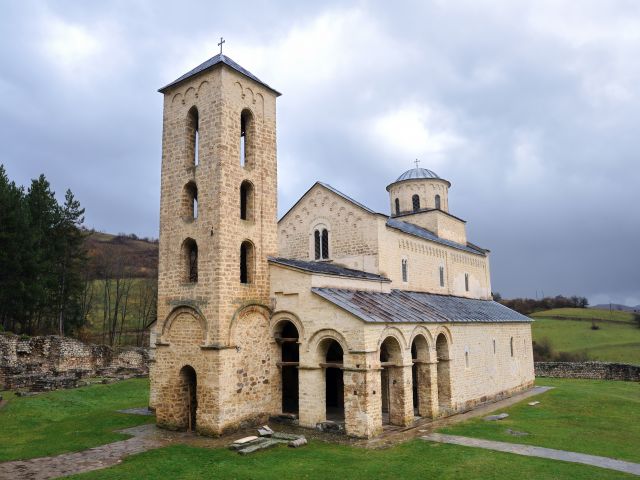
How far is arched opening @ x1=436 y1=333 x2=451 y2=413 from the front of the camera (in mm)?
→ 18672

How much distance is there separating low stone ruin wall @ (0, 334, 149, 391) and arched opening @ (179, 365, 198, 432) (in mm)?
11172

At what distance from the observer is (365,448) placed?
1312cm

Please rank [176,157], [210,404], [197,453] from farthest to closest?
[176,157] < [210,404] < [197,453]

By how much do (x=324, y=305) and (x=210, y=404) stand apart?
4713 millimetres

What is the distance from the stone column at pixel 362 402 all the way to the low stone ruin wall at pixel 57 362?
16396 mm

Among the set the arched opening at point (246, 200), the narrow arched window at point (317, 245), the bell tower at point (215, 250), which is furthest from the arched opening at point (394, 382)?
the narrow arched window at point (317, 245)

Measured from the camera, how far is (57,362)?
26.6 meters

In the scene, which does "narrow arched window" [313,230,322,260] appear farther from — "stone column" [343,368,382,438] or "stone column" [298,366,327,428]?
"stone column" [343,368,382,438]

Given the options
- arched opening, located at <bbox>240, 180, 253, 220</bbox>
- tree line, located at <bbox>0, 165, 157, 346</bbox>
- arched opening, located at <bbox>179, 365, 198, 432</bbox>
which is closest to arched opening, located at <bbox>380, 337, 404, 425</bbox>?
arched opening, located at <bbox>179, 365, 198, 432</bbox>

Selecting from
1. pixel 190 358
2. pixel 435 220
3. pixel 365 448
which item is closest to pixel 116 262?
pixel 435 220

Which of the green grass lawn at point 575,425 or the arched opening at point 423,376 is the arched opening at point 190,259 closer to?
the arched opening at point 423,376

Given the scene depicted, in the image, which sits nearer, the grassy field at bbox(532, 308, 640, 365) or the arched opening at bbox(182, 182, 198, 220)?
the arched opening at bbox(182, 182, 198, 220)

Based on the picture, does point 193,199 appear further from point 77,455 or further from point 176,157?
point 77,455

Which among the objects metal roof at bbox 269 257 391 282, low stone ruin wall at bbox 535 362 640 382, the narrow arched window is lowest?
low stone ruin wall at bbox 535 362 640 382
